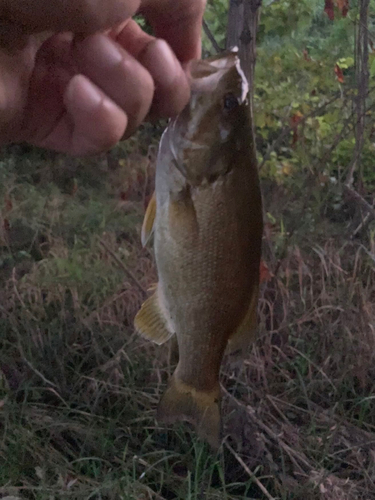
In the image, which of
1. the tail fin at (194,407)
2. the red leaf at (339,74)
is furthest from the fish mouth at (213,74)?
the red leaf at (339,74)

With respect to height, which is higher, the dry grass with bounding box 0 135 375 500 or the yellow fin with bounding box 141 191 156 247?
the yellow fin with bounding box 141 191 156 247

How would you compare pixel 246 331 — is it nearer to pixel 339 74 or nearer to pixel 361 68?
pixel 361 68

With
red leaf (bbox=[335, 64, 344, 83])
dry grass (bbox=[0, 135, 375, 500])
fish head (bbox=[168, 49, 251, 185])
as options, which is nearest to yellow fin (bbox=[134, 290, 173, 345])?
fish head (bbox=[168, 49, 251, 185])

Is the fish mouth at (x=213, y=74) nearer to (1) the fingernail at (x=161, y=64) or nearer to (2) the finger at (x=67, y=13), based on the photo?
(1) the fingernail at (x=161, y=64)

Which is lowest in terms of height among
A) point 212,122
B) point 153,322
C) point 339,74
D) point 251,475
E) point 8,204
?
point 251,475

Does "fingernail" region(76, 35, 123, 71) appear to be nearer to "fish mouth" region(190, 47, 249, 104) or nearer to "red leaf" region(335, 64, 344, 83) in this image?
"fish mouth" region(190, 47, 249, 104)

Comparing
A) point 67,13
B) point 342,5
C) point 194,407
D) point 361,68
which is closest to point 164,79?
point 67,13

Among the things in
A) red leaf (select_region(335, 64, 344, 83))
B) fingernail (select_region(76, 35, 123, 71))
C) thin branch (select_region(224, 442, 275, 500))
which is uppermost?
fingernail (select_region(76, 35, 123, 71))
